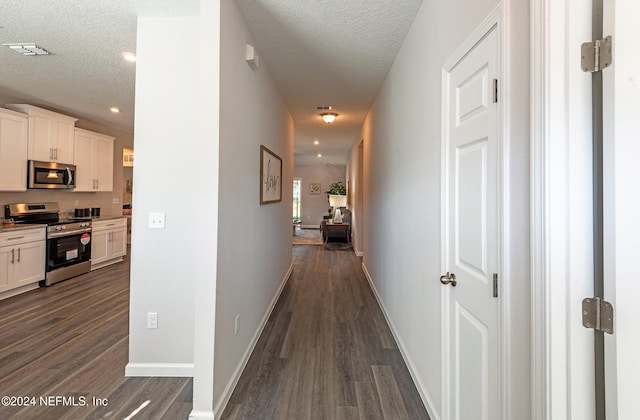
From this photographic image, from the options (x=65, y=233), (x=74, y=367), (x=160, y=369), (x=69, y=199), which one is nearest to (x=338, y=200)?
(x=69, y=199)

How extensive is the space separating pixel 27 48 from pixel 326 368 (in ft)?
12.8

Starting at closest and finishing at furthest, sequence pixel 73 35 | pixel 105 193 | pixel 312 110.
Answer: pixel 73 35, pixel 312 110, pixel 105 193

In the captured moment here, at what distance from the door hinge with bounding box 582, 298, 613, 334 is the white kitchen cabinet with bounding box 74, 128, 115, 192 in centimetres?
659

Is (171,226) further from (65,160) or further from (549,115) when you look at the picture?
(65,160)

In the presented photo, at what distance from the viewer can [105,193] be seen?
614 centimetres

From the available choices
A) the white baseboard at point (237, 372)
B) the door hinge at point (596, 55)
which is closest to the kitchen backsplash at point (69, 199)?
the white baseboard at point (237, 372)

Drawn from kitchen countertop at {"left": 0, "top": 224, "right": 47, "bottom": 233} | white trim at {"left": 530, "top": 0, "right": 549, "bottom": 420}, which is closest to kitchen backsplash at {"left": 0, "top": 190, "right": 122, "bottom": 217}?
kitchen countertop at {"left": 0, "top": 224, "right": 47, "bottom": 233}

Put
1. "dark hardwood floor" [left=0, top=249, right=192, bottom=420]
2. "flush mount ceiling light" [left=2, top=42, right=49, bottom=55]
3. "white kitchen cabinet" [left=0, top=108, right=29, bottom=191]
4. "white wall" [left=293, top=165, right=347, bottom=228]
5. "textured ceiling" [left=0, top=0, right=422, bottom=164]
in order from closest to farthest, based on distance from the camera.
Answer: "dark hardwood floor" [left=0, top=249, right=192, bottom=420] < "textured ceiling" [left=0, top=0, right=422, bottom=164] < "flush mount ceiling light" [left=2, top=42, right=49, bottom=55] < "white kitchen cabinet" [left=0, top=108, right=29, bottom=191] < "white wall" [left=293, top=165, right=347, bottom=228]

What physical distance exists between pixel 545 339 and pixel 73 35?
3738mm

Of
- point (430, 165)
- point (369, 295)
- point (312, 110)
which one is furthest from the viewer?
point (312, 110)

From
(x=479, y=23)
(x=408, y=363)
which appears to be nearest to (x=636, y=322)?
(x=479, y=23)

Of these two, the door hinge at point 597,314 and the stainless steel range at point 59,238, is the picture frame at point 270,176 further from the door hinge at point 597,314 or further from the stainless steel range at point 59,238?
the stainless steel range at point 59,238

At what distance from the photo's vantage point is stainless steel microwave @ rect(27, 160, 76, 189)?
14.4 feet

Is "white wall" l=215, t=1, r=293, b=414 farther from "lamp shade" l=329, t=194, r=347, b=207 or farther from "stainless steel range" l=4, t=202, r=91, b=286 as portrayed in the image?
"lamp shade" l=329, t=194, r=347, b=207
